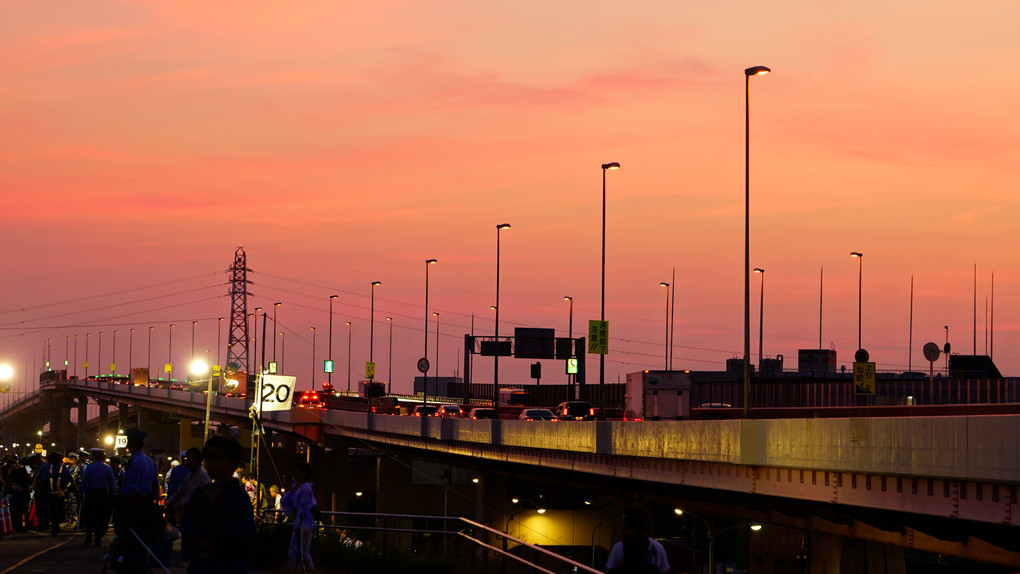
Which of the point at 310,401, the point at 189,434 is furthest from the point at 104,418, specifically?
the point at 310,401

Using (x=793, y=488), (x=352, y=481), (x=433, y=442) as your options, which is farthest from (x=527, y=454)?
(x=352, y=481)

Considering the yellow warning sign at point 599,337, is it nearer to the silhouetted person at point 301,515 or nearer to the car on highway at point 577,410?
the car on highway at point 577,410

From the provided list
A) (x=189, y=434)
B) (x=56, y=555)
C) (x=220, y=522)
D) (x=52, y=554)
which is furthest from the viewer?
(x=189, y=434)

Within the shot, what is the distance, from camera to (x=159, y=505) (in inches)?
671

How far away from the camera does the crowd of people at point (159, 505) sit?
921 cm

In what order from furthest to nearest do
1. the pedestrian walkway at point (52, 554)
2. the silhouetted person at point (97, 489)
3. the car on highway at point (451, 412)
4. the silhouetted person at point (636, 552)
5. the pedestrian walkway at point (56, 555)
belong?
the car on highway at point (451, 412) → the silhouetted person at point (97, 489) → the pedestrian walkway at point (52, 554) → the pedestrian walkway at point (56, 555) → the silhouetted person at point (636, 552)

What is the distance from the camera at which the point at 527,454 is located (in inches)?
2007

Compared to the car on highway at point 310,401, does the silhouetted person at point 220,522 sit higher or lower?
higher

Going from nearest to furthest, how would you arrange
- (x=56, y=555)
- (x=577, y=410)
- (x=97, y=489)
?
(x=97, y=489) → (x=56, y=555) → (x=577, y=410)

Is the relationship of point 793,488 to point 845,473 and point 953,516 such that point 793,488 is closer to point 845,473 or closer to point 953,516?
point 845,473

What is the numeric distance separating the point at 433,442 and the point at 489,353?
2753 cm

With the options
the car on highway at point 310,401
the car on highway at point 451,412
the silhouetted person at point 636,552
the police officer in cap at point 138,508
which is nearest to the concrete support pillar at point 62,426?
the car on highway at point 310,401

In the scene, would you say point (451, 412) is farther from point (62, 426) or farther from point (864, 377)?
point (62, 426)

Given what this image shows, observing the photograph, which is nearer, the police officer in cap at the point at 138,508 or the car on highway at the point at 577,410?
the police officer in cap at the point at 138,508
